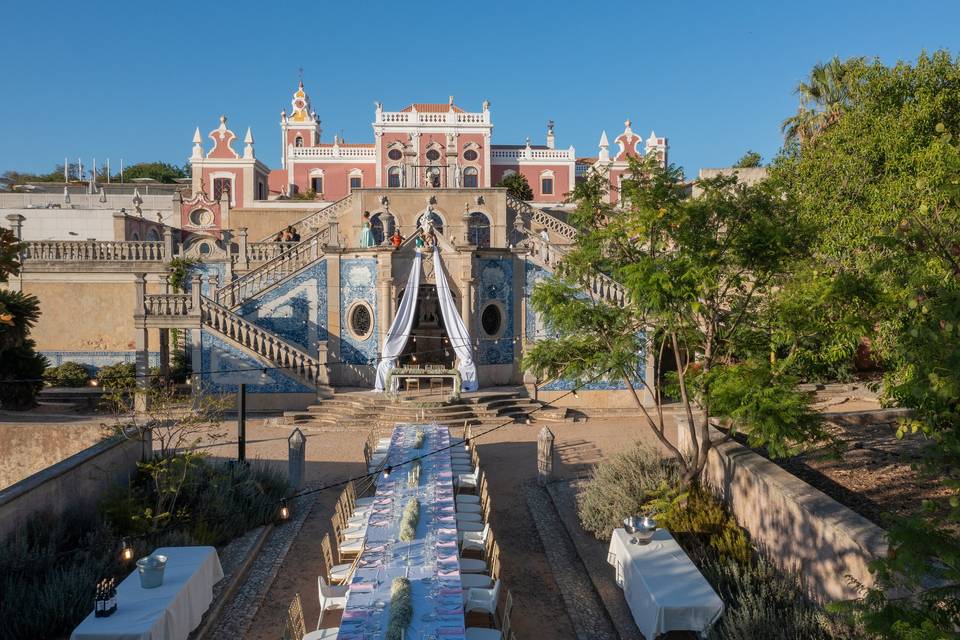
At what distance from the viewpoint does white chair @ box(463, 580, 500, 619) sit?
7.71 meters

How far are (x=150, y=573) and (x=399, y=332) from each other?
1273 cm

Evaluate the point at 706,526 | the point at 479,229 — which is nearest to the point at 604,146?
the point at 479,229

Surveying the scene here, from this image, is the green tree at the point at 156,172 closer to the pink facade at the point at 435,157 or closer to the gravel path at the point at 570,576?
the pink facade at the point at 435,157

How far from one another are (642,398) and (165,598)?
1502 centimetres

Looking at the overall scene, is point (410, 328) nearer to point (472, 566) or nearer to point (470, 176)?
point (472, 566)

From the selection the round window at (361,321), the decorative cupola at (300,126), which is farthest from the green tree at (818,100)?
the decorative cupola at (300,126)

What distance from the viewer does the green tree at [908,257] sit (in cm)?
421

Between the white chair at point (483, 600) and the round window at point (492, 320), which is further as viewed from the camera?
the round window at point (492, 320)

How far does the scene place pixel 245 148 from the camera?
128 feet

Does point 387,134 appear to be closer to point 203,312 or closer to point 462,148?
point 462,148

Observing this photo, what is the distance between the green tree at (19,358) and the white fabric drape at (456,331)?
992cm

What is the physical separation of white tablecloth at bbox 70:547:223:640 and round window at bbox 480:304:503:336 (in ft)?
43.1

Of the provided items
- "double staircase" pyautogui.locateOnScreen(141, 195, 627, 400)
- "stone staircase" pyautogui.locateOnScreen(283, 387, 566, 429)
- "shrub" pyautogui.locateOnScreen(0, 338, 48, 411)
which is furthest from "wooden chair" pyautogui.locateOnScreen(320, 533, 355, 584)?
"shrub" pyautogui.locateOnScreen(0, 338, 48, 411)

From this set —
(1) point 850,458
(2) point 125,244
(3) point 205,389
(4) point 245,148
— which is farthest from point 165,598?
(4) point 245,148
